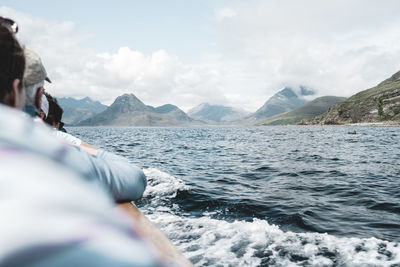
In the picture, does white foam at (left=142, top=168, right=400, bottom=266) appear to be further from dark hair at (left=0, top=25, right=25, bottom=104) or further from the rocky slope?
the rocky slope

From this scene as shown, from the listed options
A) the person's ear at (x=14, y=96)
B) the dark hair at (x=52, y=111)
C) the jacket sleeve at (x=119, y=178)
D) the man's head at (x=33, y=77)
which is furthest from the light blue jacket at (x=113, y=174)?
the dark hair at (x=52, y=111)

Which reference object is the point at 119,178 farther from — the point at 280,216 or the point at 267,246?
the point at 280,216

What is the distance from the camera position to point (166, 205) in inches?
333

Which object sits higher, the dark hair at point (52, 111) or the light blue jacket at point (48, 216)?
the dark hair at point (52, 111)

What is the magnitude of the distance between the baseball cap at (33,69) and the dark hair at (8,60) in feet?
3.51

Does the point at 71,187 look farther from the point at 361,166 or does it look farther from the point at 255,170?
the point at 361,166

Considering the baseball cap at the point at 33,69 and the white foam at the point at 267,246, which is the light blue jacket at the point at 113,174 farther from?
the white foam at the point at 267,246

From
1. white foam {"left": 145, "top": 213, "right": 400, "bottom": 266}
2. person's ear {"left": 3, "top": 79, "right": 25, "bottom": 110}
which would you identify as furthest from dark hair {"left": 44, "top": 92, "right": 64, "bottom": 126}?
person's ear {"left": 3, "top": 79, "right": 25, "bottom": 110}

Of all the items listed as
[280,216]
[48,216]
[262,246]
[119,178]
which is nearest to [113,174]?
[119,178]

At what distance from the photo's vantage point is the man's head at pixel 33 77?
2.40 m

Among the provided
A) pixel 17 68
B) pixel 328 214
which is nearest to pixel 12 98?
pixel 17 68

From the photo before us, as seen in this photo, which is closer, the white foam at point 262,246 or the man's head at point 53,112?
the white foam at point 262,246

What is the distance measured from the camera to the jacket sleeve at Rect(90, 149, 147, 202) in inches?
90.3

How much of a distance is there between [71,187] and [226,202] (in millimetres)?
8229
